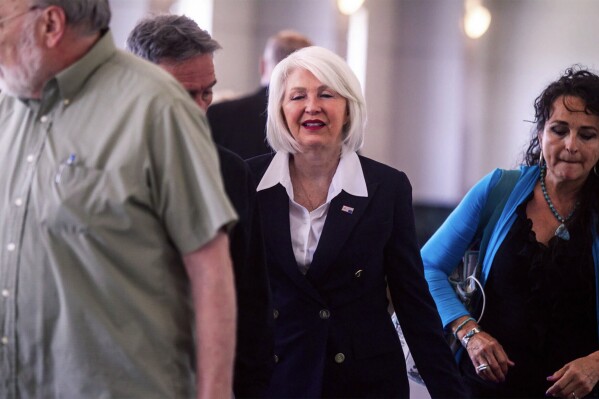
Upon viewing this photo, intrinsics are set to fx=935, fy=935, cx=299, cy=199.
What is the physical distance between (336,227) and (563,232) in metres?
0.85

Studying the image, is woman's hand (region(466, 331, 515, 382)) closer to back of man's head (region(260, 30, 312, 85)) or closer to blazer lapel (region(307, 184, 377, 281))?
blazer lapel (region(307, 184, 377, 281))

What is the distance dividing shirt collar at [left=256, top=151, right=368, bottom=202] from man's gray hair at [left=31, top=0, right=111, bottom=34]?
Answer: 1048mm

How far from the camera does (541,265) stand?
123 inches

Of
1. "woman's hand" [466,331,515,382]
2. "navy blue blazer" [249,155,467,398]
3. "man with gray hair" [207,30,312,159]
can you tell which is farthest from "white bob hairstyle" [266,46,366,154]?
"man with gray hair" [207,30,312,159]

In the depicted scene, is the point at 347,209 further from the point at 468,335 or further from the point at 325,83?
the point at 468,335

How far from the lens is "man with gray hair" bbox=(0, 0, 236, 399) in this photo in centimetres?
184

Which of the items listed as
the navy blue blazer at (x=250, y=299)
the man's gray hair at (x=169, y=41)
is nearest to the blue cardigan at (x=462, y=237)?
the navy blue blazer at (x=250, y=299)

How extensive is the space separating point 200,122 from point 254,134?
2.70 metres

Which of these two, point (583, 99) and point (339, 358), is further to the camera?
point (583, 99)

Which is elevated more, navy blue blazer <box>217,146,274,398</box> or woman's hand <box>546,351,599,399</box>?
navy blue blazer <box>217,146,274,398</box>

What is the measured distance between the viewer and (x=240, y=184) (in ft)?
7.77

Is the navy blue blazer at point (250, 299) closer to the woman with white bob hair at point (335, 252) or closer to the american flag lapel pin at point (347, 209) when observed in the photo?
the woman with white bob hair at point (335, 252)

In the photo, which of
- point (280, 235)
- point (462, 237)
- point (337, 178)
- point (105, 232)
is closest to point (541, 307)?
point (462, 237)

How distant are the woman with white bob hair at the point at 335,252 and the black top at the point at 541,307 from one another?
26cm
